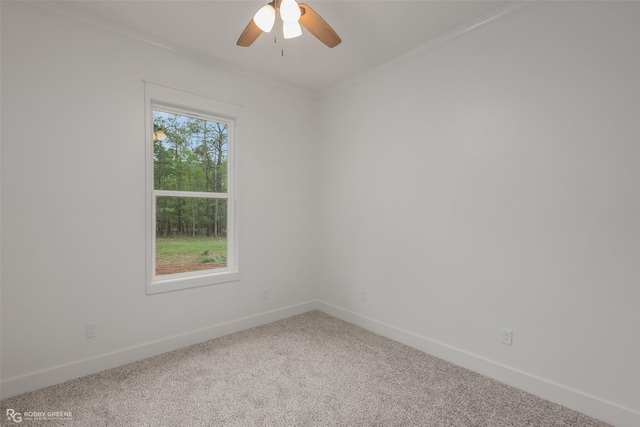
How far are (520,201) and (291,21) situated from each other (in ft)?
6.28

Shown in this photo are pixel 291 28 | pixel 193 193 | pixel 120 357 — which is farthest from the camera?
pixel 193 193

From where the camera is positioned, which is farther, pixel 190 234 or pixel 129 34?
pixel 190 234

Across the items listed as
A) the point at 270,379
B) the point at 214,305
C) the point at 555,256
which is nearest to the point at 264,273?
the point at 214,305

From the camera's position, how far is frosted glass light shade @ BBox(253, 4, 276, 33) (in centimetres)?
182

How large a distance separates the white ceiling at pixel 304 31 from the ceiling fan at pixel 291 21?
0.95ft

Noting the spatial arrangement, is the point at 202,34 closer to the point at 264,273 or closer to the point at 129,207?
the point at 129,207

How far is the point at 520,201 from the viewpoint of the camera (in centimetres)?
220

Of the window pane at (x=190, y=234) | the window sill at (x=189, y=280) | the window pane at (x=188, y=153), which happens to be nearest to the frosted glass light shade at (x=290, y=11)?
the window pane at (x=188, y=153)

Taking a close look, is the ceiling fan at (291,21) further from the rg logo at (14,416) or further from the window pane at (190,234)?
the rg logo at (14,416)

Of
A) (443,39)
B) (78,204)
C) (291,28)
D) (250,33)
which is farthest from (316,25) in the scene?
(78,204)

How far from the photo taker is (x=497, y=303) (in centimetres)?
233

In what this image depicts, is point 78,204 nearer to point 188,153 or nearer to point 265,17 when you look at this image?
point 188,153

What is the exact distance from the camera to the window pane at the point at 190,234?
9.44ft

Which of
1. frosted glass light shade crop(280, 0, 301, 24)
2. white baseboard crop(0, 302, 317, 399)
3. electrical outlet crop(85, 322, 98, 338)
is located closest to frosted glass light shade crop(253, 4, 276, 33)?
frosted glass light shade crop(280, 0, 301, 24)
